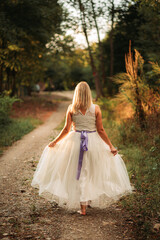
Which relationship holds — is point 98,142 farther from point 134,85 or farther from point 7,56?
point 7,56

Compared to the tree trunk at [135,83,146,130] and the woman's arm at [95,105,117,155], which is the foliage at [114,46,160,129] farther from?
the woman's arm at [95,105,117,155]

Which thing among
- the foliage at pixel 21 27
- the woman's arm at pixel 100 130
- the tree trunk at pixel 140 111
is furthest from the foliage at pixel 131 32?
the woman's arm at pixel 100 130

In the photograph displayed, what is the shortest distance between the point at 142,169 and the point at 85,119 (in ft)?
8.33

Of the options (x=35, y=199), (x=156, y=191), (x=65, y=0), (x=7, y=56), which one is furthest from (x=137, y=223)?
(x=65, y=0)

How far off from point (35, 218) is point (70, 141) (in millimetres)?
1282

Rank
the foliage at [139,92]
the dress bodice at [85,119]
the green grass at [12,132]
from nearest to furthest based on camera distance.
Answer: the dress bodice at [85,119] → the foliage at [139,92] → the green grass at [12,132]

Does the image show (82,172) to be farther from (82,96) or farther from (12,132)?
(12,132)

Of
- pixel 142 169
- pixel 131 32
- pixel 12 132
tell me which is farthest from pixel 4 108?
pixel 131 32

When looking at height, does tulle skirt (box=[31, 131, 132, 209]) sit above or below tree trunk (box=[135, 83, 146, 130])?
below

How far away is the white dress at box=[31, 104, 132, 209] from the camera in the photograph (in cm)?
376

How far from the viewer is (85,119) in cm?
394

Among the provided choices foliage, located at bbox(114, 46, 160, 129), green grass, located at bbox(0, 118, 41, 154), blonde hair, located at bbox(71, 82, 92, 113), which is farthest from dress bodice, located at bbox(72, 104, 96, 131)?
foliage, located at bbox(114, 46, 160, 129)

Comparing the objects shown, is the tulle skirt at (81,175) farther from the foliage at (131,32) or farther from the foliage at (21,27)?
the foliage at (131,32)

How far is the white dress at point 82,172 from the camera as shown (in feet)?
12.3
